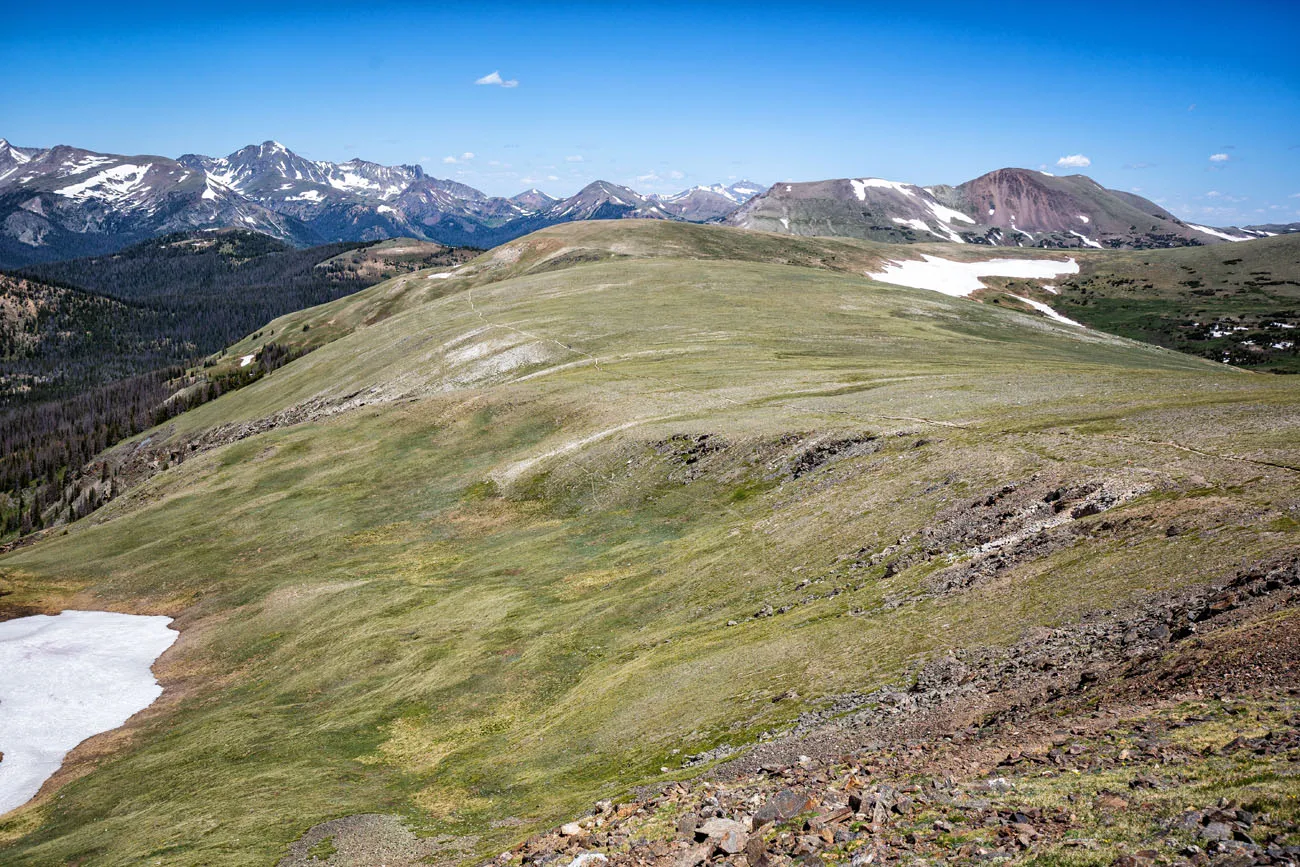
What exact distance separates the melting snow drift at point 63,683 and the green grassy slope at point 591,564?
2456 mm

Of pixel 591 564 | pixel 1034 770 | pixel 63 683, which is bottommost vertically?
pixel 63 683

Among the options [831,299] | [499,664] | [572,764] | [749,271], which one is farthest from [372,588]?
[749,271]

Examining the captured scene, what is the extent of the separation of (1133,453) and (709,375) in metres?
52.8

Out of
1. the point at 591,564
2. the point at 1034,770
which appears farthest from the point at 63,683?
the point at 1034,770

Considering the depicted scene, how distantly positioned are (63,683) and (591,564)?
39992mm

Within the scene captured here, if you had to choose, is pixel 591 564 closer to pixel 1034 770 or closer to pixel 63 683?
pixel 1034 770

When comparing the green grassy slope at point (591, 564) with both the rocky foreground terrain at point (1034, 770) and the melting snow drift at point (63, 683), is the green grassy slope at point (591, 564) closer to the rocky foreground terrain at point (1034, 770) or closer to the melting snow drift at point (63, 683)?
the rocky foreground terrain at point (1034, 770)

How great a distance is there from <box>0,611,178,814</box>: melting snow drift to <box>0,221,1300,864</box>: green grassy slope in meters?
2.46

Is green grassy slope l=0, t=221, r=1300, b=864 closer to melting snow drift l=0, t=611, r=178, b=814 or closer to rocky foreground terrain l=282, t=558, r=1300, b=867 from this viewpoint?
rocky foreground terrain l=282, t=558, r=1300, b=867

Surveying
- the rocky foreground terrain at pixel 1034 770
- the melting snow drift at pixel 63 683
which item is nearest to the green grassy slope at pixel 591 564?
the rocky foreground terrain at pixel 1034 770

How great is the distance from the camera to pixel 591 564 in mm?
52344

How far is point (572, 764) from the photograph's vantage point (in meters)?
29.5

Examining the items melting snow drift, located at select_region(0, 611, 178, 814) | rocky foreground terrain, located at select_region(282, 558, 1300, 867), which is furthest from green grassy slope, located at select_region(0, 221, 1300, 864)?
melting snow drift, located at select_region(0, 611, 178, 814)

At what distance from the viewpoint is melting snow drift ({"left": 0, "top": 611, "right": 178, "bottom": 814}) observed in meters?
43.8
